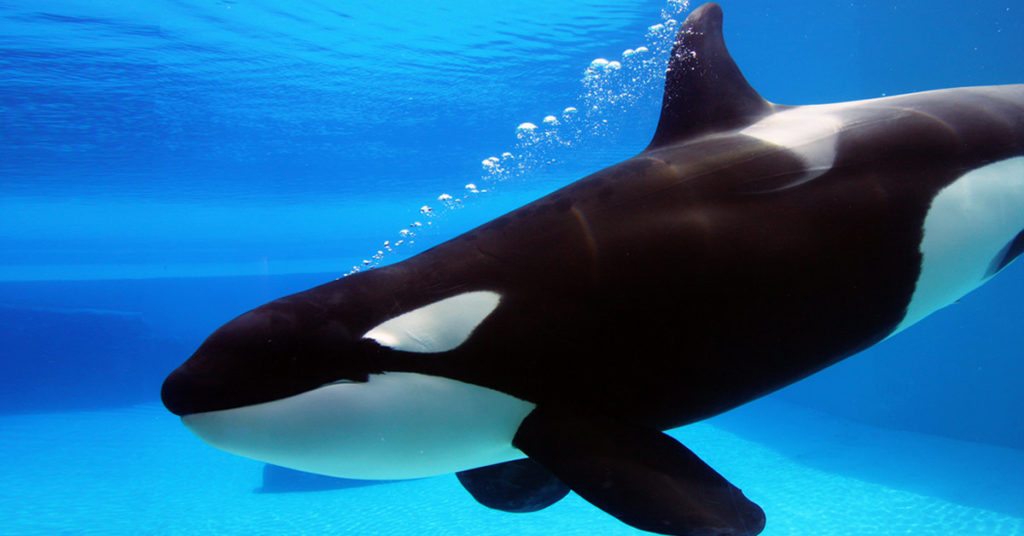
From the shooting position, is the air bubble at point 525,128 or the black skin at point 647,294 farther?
the air bubble at point 525,128

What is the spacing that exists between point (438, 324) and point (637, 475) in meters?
0.87

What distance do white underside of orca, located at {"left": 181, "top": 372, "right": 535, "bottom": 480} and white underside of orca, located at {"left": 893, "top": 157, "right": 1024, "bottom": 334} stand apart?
1.80 m

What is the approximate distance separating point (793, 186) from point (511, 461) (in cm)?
171

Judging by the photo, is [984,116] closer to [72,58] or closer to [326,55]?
[326,55]

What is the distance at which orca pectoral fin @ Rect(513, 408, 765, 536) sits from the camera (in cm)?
222

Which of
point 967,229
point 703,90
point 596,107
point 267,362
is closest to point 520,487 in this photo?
point 267,362

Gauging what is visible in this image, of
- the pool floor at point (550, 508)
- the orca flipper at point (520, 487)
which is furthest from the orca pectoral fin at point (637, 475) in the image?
the pool floor at point (550, 508)

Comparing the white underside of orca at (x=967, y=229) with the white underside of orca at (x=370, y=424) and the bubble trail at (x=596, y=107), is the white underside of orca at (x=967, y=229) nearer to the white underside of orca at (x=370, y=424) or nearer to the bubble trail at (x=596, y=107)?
the white underside of orca at (x=370, y=424)

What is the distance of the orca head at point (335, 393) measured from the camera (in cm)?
236

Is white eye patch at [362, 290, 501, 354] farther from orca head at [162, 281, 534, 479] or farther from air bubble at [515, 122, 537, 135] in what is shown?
air bubble at [515, 122, 537, 135]

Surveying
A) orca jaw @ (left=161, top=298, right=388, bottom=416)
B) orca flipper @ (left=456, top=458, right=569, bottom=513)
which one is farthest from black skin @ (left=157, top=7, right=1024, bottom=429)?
orca flipper @ (left=456, top=458, right=569, bottom=513)

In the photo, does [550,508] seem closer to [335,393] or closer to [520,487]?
[520,487]

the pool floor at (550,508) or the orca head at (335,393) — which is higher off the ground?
the pool floor at (550,508)

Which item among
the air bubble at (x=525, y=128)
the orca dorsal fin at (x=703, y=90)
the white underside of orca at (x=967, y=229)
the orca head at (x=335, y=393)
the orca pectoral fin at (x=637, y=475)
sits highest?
the air bubble at (x=525, y=128)
